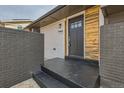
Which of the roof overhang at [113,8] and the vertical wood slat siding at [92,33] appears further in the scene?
the vertical wood slat siding at [92,33]

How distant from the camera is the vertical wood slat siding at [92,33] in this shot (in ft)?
16.1

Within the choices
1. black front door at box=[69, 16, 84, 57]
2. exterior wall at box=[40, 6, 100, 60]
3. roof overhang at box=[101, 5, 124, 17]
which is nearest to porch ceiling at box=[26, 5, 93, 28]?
exterior wall at box=[40, 6, 100, 60]

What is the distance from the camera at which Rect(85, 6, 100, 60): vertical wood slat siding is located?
4906mm

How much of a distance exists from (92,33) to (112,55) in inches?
101

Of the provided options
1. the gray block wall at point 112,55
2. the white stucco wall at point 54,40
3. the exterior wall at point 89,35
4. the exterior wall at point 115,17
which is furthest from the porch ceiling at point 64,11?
the gray block wall at point 112,55

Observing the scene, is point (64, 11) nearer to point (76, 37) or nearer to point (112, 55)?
point (76, 37)

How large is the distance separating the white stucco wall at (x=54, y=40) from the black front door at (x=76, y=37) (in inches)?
28.5

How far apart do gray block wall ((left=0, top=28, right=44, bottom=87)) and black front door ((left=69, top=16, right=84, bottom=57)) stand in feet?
6.15

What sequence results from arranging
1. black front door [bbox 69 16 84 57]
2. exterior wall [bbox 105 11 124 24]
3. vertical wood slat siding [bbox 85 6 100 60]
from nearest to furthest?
exterior wall [bbox 105 11 124 24] < vertical wood slat siding [bbox 85 6 100 60] < black front door [bbox 69 16 84 57]

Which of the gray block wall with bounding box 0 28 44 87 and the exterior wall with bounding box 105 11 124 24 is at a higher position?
the exterior wall with bounding box 105 11 124 24

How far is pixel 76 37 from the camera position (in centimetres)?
615

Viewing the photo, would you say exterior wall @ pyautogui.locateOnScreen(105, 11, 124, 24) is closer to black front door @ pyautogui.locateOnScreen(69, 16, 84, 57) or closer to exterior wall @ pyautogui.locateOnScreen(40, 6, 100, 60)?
exterior wall @ pyautogui.locateOnScreen(40, 6, 100, 60)

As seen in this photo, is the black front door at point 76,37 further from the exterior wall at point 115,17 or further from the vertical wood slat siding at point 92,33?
the exterior wall at point 115,17
